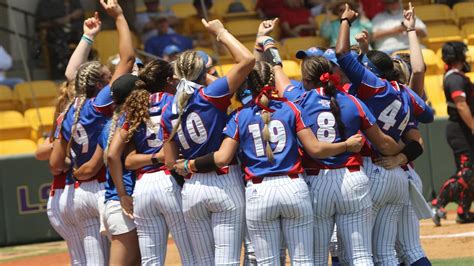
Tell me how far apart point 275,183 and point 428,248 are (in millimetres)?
3879

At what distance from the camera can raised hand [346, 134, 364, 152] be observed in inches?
265

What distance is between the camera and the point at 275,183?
6586 mm

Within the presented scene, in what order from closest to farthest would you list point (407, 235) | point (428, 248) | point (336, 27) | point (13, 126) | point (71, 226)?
point (407, 235), point (71, 226), point (428, 248), point (13, 126), point (336, 27)

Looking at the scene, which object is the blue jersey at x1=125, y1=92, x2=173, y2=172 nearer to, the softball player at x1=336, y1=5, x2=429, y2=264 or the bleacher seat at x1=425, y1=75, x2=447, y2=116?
the softball player at x1=336, y1=5, x2=429, y2=264

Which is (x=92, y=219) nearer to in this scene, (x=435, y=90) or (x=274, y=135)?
(x=274, y=135)

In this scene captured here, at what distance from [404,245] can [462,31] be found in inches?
341

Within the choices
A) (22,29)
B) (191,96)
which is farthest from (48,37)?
(191,96)

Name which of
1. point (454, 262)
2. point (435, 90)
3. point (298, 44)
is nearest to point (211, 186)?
point (454, 262)

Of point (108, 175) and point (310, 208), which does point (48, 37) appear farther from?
point (310, 208)

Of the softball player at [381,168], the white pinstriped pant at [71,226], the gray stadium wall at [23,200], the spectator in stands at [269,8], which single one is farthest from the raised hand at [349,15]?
the spectator in stands at [269,8]

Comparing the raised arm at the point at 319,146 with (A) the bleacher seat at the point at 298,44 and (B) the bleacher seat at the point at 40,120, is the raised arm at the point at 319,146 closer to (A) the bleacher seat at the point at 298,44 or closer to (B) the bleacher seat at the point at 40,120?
(B) the bleacher seat at the point at 40,120

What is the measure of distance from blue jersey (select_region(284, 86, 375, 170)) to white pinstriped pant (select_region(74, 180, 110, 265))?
168 centimetres

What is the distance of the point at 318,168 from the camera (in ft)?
22.4

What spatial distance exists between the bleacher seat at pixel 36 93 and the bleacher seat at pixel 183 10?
2.05 m
